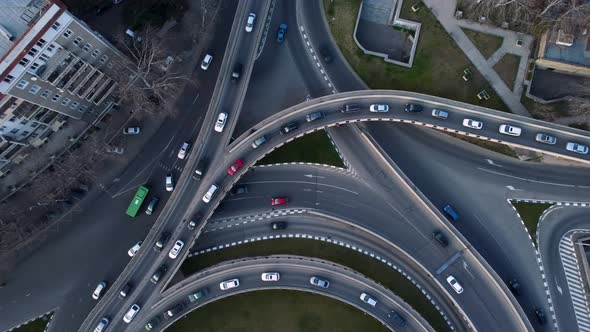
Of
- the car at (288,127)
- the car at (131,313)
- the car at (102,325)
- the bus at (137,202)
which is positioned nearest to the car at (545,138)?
the car at (288,127)

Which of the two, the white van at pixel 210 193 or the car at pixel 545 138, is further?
the white van at pixel 210 193

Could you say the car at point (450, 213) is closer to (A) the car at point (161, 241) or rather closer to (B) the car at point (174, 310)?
(A) the car at point (161, 241)

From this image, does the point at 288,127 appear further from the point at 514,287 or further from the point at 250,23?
the point at 514,287

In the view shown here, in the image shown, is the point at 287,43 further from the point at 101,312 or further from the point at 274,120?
the point at 101,312

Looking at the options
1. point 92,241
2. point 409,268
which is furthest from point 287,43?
point 92,241

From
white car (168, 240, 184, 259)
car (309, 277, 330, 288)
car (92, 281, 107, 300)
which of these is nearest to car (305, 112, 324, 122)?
car (309, 277, 330, 288)

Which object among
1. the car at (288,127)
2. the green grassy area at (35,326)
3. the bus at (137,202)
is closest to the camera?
the car at (288,127)

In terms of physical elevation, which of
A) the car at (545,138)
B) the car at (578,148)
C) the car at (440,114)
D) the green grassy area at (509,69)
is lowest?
the car at (440,114)
